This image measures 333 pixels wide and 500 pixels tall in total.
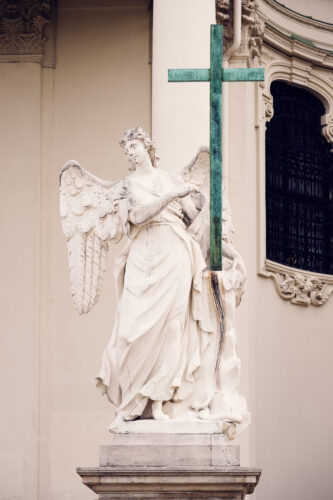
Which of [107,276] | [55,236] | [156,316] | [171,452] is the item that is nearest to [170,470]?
[171,452]

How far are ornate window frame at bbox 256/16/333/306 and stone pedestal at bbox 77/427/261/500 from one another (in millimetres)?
7216

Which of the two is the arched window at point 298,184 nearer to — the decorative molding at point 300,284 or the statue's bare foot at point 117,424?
the decorative molding at point 300,284

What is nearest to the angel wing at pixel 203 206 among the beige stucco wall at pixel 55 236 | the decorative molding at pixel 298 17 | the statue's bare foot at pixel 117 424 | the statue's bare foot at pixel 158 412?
the statue's bare foot at pixel 158 412

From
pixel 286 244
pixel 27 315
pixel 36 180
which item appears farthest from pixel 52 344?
pixel 286 244

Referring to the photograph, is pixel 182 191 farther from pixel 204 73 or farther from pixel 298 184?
pixel 298 184

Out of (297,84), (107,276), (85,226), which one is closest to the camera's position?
(85,226)

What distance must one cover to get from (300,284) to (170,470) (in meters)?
8.16

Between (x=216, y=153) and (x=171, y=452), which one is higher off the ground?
(x=216, y=153)

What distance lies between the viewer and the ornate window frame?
68.2ft

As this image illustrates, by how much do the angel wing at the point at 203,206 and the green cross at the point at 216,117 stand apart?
0.38 m

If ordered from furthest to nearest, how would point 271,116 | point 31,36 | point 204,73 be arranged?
point 271,116
point 31,36
point 204,73

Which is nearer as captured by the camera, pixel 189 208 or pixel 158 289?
pixel 158 289

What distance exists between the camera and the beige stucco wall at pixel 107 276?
18.6 m

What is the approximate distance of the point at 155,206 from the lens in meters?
14.0
